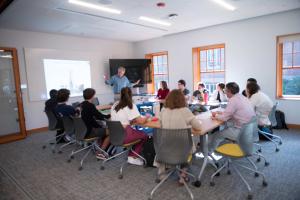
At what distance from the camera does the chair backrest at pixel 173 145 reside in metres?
2.21

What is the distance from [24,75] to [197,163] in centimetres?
514

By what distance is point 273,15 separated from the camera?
5.05 meters

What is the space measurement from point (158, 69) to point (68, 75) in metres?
3.31

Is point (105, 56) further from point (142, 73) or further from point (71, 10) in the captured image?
point (71, 10)

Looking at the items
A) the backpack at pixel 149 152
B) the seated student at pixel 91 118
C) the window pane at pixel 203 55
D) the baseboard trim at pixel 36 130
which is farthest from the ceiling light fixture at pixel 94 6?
the baseboard trim at pixel 36 130

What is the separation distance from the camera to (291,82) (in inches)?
206

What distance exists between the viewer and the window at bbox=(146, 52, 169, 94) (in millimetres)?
7721

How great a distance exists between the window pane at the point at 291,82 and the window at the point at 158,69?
368 cm

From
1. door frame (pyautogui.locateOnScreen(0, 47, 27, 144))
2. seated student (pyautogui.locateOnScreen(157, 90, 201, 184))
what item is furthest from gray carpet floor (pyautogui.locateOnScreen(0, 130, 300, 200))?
door frame (pyautogui.locateOnScreen(0, 47, 27, 144))

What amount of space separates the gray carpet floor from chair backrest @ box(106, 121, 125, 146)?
534 mm

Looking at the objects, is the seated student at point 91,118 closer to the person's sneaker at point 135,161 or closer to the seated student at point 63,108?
the person's sneaker at point 135,161

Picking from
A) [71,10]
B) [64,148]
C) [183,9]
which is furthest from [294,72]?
[64,148]

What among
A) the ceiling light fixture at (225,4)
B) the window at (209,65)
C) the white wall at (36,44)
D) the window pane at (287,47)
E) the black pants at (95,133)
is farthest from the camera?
the window at (209,65)

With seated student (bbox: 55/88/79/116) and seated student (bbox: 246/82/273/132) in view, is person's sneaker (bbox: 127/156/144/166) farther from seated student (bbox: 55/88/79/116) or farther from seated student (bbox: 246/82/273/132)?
seated student (bbox: 246/82/273/132)
